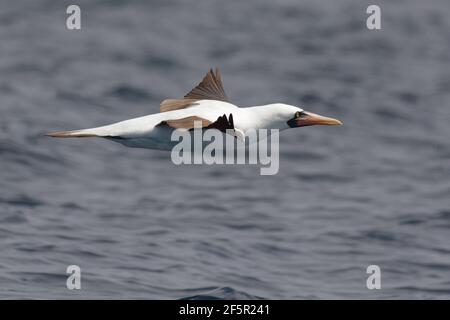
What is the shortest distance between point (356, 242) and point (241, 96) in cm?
1338

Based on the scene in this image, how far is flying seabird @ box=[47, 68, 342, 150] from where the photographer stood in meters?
13.4

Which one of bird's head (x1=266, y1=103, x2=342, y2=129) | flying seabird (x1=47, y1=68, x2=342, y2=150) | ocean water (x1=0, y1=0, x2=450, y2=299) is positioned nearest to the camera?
flying seabird (x1=47, y1=68, x2=342, y2=150)

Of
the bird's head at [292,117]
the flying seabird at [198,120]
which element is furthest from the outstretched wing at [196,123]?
the bird's head at [292,117]

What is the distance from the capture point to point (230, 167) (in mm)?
27922

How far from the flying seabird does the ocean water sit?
114 inches

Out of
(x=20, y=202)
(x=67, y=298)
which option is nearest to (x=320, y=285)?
(x=67, y=298)

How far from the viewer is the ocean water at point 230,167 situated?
1823cm

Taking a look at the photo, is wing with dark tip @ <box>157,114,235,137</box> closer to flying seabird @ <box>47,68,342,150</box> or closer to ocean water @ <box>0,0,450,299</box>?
flying seabird @ <box>47,68,342,150</box>

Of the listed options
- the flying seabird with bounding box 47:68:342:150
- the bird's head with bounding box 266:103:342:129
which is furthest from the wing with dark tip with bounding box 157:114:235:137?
the bird's head with bounding box 266:103:342:129

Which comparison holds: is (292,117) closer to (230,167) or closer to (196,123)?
(196,123)

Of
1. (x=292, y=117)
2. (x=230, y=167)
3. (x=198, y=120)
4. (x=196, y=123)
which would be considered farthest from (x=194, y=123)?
(x=230, y=167)

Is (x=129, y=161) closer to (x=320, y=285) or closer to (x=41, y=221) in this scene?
Answer: (x=41, y=221)

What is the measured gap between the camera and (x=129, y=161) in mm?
27891

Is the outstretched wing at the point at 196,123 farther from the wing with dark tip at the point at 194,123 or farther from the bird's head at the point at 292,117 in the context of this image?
the bird's head at the point at 292,117
